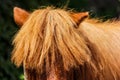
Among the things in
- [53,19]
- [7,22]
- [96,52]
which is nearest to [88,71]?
[96,52]

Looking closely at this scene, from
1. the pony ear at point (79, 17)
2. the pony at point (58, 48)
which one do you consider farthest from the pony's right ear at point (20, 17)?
the pony ear at point (79, 17)


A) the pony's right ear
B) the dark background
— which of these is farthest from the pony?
A: the dark background

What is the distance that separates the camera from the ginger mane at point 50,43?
4.30m

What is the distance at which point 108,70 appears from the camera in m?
4.68

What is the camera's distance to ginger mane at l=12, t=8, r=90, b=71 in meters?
4.30

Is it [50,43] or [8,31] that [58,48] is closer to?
[50,43]

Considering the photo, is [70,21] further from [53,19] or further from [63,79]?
[63,79]

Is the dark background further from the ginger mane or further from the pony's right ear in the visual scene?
the ginger mane

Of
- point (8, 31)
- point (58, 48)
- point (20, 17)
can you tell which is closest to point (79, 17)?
point (58, 48)

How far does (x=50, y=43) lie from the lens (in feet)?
14.1

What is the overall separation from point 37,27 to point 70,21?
0.27 metres

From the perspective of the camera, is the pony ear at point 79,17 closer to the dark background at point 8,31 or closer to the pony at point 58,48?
the pony at point 58,48

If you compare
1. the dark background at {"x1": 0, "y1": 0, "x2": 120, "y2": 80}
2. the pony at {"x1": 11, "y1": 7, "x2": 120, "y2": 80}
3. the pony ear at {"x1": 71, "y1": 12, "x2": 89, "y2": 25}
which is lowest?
the dark background at {"x1": 0, "y1": 0, "x2": 120, "y2": 80}

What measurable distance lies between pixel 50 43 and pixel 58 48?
0.07 metres
